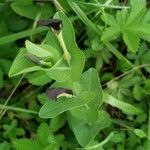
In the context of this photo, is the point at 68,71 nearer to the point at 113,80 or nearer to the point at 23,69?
the point at 23,69

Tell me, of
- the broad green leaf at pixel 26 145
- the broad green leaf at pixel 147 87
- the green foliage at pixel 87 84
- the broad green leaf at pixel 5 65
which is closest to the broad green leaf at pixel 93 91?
the green foliage at pixel 87 84

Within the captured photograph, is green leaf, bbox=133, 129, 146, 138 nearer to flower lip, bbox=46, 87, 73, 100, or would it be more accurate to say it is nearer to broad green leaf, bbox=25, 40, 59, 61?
flower lip, bbox=46, 87, 73, 100

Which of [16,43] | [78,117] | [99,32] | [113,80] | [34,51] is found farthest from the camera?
[16,43]

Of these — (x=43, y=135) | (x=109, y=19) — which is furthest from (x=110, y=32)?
(x=43, y=135)

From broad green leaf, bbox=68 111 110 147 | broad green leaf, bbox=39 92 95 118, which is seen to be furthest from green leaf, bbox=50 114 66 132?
broad green leaf, bbox=39 92 95 118

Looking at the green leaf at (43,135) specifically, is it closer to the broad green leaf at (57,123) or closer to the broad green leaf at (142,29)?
the broad green leaf at (57,123)

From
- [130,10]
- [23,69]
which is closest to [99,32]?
[130,10]

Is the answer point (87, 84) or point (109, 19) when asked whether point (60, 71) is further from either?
point (109, 19)
